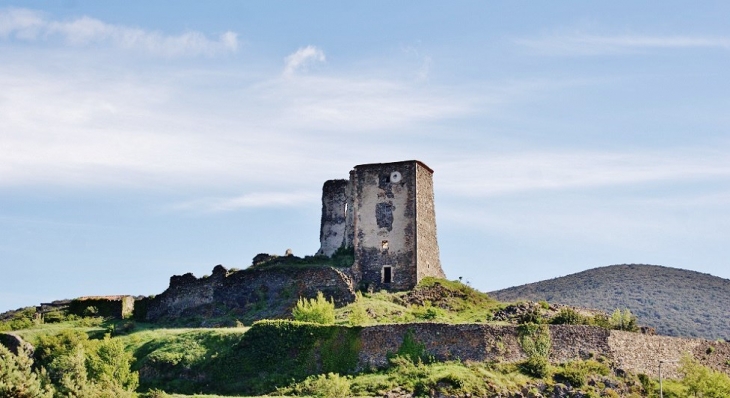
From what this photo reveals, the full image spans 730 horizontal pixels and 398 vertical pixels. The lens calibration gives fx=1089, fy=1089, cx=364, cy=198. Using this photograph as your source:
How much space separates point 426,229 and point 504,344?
1620 cm

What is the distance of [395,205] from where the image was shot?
236 ft

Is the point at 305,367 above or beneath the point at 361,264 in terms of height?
beneath

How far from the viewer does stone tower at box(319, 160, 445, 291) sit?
71.0m

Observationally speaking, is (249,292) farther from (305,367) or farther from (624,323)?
(624,323)

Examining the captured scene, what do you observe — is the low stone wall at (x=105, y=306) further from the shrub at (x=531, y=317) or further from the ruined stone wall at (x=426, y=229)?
the shrub at (x=531, y=317)

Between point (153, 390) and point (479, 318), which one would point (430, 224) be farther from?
point (153, 390)

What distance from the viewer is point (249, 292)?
70812 mm

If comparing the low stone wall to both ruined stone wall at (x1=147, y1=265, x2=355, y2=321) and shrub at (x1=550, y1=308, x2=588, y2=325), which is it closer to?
ruined stone wall at (x1=147, y1=265, x2=355, y2=321)

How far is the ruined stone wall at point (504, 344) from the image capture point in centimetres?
5781

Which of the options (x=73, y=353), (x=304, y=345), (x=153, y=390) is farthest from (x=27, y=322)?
(x=304, y=345)

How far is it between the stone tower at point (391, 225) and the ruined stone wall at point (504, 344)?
1212 cm

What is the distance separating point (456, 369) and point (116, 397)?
17170mm

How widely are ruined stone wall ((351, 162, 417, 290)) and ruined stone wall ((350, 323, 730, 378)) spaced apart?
39.7ft

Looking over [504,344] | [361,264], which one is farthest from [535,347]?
[361,264]
